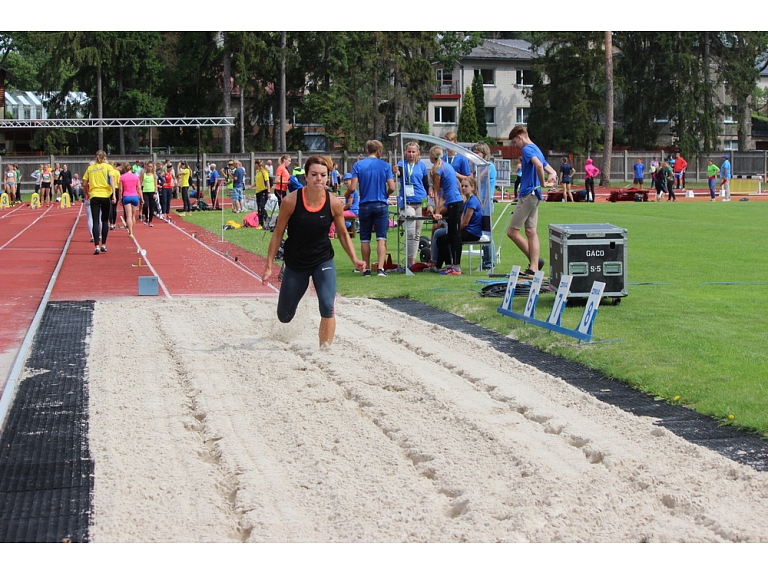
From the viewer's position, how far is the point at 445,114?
80562 mm

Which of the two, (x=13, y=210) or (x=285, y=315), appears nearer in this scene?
(x=285, y=315)

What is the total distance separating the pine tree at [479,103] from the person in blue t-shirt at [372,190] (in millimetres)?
61924

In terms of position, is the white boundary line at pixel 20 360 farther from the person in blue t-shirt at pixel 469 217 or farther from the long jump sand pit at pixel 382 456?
the person in blue t-shirt at pixel 469 217

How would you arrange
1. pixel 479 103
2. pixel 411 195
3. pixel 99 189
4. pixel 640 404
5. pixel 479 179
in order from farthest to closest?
pixel 479 103 → pixel 99 189 → pixel 479 179 → pixel 411 195 → pixel 640 404

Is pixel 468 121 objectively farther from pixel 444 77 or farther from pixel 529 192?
pixel 529 192

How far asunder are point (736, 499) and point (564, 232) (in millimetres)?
5840

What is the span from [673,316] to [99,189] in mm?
11910

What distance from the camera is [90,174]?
18.4 m

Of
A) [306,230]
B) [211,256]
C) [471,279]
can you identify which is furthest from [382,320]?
[211,256]

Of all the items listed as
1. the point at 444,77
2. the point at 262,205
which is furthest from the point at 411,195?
the point at 444,77

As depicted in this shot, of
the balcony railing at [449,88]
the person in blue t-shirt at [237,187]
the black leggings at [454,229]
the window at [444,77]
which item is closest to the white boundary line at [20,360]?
the black leggings at [454,229]

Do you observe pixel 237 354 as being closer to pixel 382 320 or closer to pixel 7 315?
pixel 382 320

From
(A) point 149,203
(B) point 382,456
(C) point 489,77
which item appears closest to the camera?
(B) point 382,456

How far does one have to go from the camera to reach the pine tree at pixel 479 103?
248 feet
